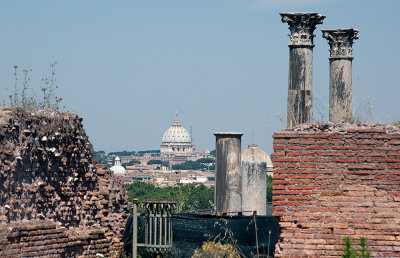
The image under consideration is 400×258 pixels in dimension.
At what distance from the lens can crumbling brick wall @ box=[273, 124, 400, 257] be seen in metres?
8.71

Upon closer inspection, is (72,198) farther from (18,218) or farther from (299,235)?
(299,235)

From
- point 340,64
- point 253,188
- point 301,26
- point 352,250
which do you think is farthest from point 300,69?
point 352,250

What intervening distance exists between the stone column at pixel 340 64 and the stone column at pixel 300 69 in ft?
7.30

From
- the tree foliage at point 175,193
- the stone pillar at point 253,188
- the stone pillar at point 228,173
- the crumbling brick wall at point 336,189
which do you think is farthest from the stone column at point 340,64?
the tree foliage at point 175,193

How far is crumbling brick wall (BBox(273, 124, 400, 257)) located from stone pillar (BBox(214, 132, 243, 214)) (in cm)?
602

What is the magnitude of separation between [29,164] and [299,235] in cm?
356

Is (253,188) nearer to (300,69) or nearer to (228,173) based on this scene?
(228,173)

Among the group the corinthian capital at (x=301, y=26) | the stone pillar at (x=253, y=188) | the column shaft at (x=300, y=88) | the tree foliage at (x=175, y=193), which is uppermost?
the corinthian capital at (x=301, y=26)

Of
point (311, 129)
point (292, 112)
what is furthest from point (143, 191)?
point (311, 129)

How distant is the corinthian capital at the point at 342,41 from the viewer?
663 inches

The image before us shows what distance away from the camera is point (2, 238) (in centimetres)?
910

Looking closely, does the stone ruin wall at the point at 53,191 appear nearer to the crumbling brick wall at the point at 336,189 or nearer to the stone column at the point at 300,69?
the crumbling brick wall at the point at 336,189

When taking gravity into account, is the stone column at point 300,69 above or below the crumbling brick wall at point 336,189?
above

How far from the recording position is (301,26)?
570 inches
